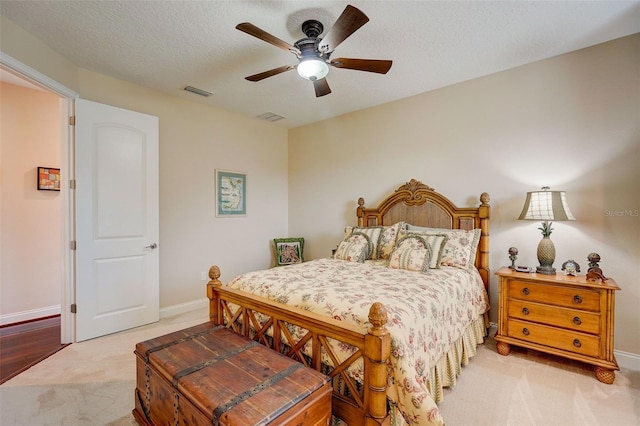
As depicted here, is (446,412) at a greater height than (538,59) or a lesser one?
lesser

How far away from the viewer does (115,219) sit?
3.15 metres

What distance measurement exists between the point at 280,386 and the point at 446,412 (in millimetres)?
1202

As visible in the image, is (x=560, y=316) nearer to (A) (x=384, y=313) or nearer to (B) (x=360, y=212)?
(A) (x=384, y=313)

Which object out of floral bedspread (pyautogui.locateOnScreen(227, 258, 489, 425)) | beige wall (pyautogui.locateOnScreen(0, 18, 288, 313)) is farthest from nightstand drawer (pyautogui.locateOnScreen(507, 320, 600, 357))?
beige wall (pyautogui.locateOnScreen(0, 18, 288, 313))

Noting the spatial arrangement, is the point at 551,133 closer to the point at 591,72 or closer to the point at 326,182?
the point at 591,72

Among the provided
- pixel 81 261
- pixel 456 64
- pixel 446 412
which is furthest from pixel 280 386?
pixel 456 64

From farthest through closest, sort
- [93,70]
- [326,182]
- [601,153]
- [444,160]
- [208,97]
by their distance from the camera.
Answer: [326,182], [208,97], [444,160], [93,70], [601,153]

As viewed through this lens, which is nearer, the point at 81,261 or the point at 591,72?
the point at 591,72

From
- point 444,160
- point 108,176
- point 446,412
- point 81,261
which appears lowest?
point 446,412

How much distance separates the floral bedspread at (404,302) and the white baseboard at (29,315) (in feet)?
10.1

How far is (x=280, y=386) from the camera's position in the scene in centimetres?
139

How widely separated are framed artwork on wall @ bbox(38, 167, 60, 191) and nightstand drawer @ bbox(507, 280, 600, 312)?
213 inches

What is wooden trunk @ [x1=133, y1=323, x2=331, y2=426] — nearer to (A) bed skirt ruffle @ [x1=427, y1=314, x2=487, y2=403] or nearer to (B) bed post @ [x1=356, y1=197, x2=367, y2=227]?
(A) bed skirt ruffle @ [x1=427, y1=314, x2=487, y2=403]

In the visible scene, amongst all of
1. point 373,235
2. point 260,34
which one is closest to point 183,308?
point 373,235
